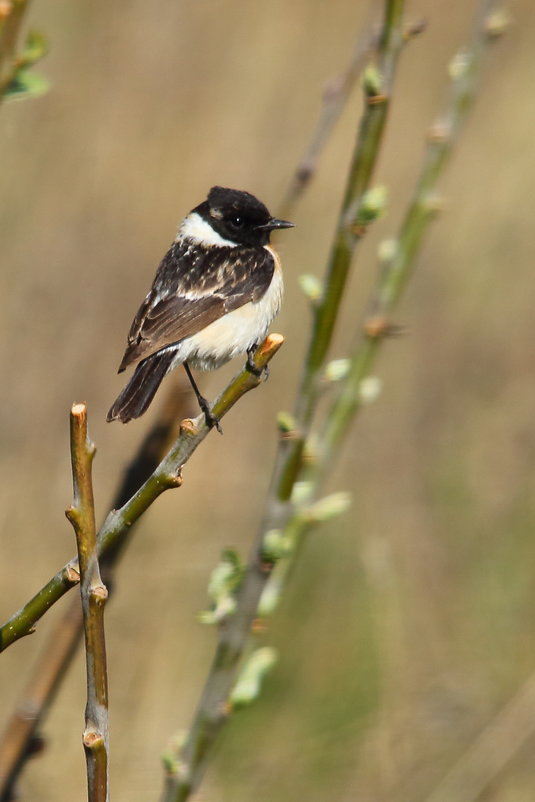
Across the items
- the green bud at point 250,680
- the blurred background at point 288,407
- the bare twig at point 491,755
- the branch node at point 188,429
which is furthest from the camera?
the blurred background at point 288,407

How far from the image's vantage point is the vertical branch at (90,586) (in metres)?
1.71

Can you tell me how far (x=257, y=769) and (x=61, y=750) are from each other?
2.56 feet

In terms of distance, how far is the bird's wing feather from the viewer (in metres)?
3.16

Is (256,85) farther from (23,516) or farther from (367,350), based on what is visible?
(367,350)

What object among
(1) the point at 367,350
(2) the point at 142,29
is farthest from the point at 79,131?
(1) the point at 367,350

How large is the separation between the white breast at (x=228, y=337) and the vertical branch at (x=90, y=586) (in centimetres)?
158

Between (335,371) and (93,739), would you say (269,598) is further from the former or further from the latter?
(93,739)

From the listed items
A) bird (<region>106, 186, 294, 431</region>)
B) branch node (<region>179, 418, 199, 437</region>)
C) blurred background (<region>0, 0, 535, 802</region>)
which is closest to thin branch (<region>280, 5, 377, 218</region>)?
bird (<region>106, 186, 294, 431</region>)

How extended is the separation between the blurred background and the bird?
0.70 m

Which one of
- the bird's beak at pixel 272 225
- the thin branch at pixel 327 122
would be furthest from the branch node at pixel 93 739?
the bird's beak at pixel 272 225

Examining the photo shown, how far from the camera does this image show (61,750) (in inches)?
172

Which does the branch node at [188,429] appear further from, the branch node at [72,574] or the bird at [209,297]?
the bird at [209,297]

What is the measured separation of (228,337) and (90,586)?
1703mm

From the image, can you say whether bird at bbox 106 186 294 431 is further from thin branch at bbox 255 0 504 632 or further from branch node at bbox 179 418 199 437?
branch node at bbox 179 418 199 437
